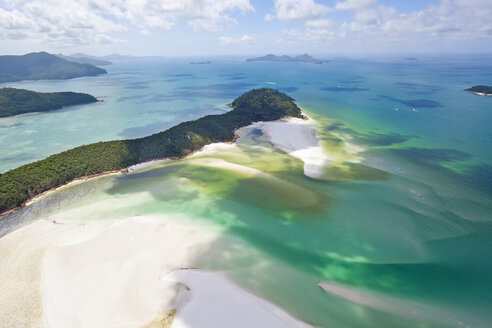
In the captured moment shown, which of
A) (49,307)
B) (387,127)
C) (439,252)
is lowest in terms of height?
(49,307)

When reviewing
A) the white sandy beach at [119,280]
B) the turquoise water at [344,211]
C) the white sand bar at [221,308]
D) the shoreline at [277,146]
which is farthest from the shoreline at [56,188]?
the white sand bar at [221,308]

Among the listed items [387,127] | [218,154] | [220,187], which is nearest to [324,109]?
[387,127]

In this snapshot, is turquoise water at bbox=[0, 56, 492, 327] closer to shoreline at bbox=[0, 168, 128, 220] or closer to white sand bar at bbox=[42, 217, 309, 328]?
shoreline at bbox=[0, 168, 128, 220]

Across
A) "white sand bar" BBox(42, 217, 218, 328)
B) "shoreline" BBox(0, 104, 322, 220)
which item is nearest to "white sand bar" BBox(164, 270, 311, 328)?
"white sand bar" BBox(42, 217, 218, 328)

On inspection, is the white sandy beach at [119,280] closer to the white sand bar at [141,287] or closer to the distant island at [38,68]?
the white sand bar at [141,287]

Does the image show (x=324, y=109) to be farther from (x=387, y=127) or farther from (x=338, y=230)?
(x=338, y=230)

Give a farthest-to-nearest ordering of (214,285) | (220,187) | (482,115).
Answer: (482,115)
(220,187)
(214,285)

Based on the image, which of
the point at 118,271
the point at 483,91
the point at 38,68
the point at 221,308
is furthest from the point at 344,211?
the point at 38,68
